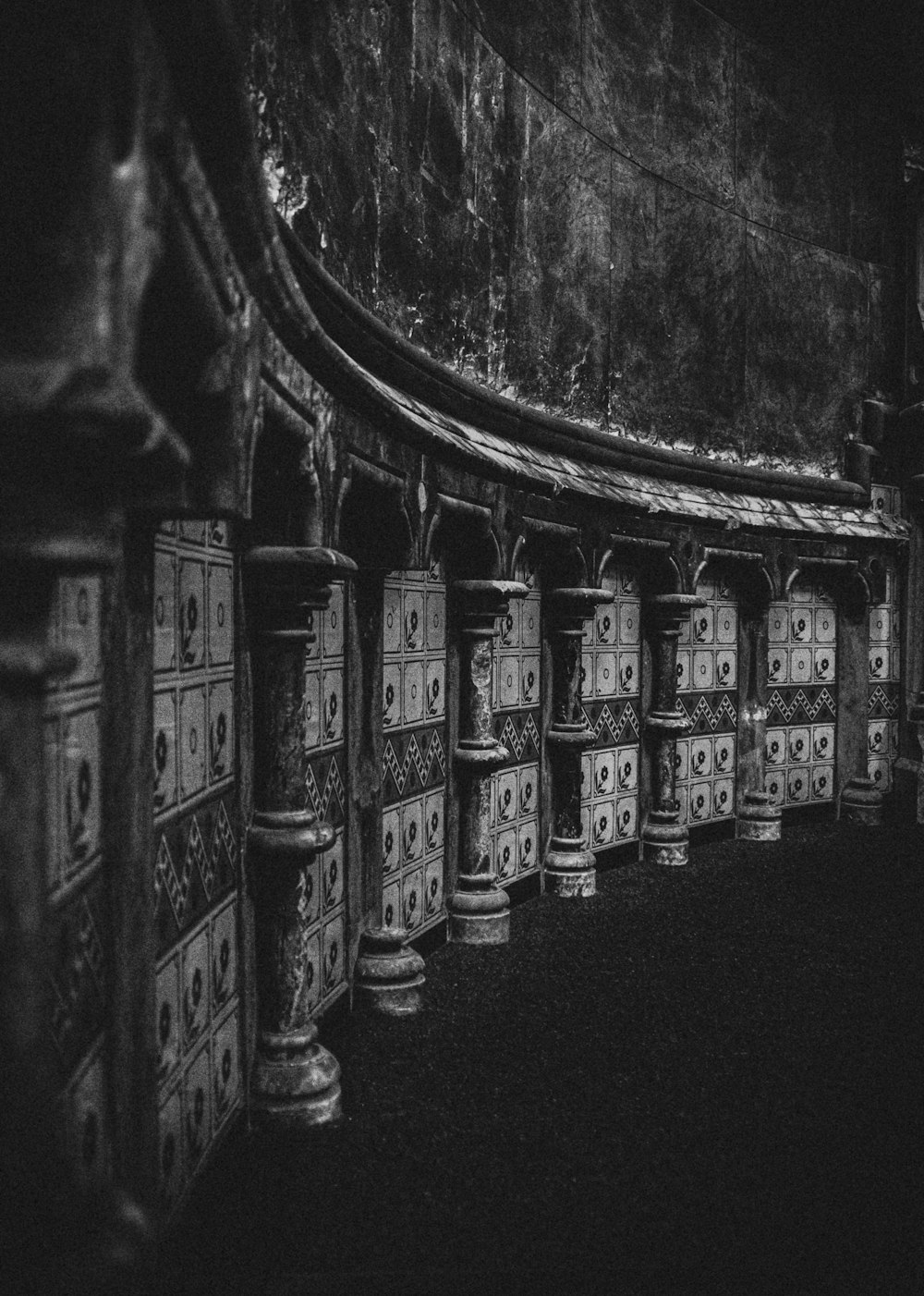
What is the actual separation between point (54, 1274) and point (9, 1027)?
0.98 ft

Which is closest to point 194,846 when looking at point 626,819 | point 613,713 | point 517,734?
point 517,734

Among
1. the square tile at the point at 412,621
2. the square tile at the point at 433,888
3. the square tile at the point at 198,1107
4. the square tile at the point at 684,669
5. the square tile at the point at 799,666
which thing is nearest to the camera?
the square tile at the point at 198,1107

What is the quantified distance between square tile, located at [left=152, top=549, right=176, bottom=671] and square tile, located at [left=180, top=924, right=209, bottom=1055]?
74 centimetres

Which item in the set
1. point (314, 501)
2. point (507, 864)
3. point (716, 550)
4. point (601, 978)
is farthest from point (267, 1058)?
point (716, 550)

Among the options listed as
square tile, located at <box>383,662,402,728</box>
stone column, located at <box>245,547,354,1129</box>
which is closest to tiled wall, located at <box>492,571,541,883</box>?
square tile, located at <box>383,662,402,728</box>

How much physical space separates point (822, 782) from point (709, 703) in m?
1.66

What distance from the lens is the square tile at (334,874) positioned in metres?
4.29

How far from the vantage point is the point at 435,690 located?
222 inches

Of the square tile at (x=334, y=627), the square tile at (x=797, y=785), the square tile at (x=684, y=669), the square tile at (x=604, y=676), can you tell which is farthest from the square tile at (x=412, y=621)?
the square tile at (x=797, y=785)

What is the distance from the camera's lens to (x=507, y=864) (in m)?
6.44

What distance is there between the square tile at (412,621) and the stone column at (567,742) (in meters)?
1.45

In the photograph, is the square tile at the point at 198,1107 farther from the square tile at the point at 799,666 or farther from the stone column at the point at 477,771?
the square tile at the point at 799,666

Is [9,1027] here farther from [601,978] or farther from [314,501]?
[601,978]

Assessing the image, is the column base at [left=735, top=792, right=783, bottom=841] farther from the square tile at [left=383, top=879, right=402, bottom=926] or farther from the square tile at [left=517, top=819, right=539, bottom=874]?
the square tile at [left=383, top=879, right=402, bottom=926]
